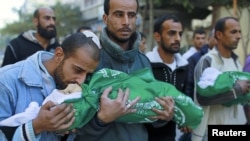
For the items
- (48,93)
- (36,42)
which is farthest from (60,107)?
(36,42)

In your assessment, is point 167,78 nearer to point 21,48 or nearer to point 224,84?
point 224,84

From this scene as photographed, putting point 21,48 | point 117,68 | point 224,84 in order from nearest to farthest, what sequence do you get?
point 117,68 → point 224,84 → point 21,48

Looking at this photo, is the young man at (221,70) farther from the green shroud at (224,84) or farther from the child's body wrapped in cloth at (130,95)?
the child's body wrapped in cloth at (130,95)

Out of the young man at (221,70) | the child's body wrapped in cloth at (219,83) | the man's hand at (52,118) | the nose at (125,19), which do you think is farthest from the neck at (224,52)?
the man's hand at (52,118)

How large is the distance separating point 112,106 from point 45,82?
393 millimetres

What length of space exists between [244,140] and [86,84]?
5.34 ft

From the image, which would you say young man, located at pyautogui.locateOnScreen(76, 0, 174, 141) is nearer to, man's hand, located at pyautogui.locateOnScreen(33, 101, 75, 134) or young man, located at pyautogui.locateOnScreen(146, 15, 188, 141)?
man's hand, located at pyautogui.locateOnScreen(33, 101, 75, 134)

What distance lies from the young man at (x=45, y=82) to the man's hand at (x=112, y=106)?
166 millimetres

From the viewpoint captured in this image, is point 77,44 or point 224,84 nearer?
point 77,44

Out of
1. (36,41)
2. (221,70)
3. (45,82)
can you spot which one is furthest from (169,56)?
(36,41)

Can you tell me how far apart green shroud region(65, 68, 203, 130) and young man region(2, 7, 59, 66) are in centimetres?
275

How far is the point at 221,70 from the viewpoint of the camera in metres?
3.34

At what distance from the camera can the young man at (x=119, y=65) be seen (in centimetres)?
195

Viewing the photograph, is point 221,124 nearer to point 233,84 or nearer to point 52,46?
point 233,84
